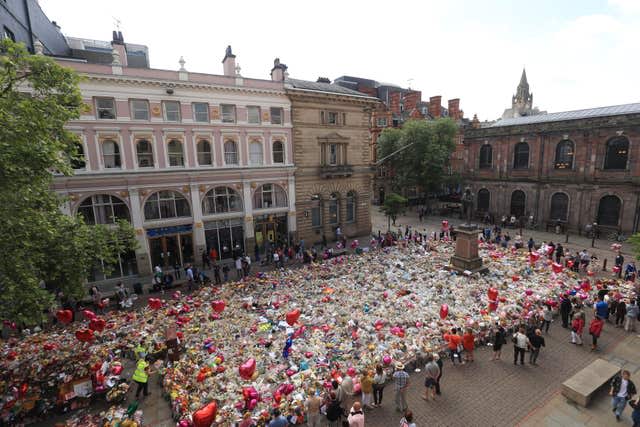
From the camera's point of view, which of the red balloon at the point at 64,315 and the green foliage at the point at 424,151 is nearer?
the red balloon at the point at 64,315

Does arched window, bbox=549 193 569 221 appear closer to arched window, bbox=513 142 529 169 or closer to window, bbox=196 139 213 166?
arched window, bbox=513 142 529 169

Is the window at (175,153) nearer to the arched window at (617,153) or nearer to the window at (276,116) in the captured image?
the window at (276,116)

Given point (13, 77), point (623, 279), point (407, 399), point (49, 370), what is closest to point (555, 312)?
point (623, 279)

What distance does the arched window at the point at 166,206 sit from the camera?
2203cm

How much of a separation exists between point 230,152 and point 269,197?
4912mm

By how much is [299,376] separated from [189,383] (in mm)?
3549

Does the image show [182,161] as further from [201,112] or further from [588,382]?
[588,382]

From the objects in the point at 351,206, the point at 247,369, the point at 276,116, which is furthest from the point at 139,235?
the point at 351,206

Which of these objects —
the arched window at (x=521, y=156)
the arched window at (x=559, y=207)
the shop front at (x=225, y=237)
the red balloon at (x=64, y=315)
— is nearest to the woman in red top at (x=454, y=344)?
the red balloon at (x=64, y=315)

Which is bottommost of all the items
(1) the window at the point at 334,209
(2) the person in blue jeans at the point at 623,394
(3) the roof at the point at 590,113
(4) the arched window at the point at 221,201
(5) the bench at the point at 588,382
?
(5) the bench at the point at 588,382

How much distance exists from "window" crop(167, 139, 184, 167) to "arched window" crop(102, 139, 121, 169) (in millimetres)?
3156

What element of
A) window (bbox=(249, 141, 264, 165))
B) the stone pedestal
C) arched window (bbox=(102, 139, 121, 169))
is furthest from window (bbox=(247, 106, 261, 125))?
the stone pedestal

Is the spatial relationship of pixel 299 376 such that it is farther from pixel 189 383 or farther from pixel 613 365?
pixel 613 365

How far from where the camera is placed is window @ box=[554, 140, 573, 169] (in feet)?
102
